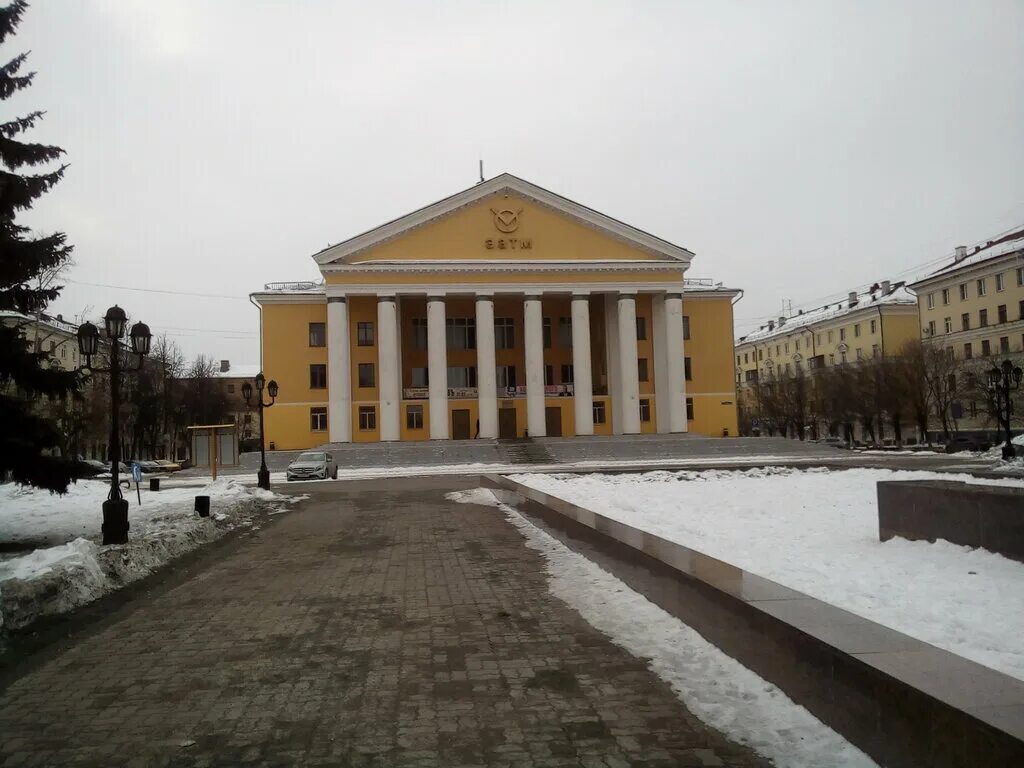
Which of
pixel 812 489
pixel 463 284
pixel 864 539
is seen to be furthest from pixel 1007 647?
pixel 463 284

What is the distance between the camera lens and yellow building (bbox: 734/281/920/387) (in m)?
75.8

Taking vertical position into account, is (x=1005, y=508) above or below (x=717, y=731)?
above

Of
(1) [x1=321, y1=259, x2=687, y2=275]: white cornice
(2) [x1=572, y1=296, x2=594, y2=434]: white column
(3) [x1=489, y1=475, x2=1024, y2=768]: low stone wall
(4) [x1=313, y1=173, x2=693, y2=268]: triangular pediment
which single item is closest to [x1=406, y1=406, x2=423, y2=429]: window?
(1) [x1=321, y1=259, x2=687, y2=275]: white cornice

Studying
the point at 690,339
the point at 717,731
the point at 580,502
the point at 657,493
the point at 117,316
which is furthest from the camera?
the point at 690,339

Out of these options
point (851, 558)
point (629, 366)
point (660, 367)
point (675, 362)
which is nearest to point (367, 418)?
point (629, 366)

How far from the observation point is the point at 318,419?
5631 centimetres

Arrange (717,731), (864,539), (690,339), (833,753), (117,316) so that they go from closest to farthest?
(833,753)
(717,731)
(864,539)
(117,316)
(690,339)

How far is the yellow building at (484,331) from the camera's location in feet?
175

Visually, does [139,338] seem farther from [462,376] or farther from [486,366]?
[462,376]

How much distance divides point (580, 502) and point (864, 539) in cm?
662

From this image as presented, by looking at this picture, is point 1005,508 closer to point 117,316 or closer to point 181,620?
point 181,620

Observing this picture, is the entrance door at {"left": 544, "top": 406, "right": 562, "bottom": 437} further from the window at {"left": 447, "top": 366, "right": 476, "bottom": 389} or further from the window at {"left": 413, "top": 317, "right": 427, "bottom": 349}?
the window at {"left": 413, "top": 317, "right": 427, "bottom": 349}

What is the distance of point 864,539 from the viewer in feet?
30.5

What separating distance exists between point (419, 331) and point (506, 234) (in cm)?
1031
